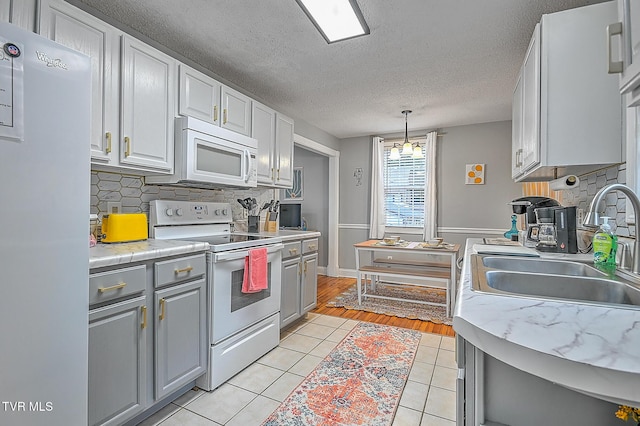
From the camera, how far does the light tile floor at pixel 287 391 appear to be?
68.2 inches

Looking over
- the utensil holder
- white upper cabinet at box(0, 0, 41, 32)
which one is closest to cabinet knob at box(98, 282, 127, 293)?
white upper cabinet at box(0, 0, 41, 32)

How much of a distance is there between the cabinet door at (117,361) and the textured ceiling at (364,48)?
1.77 metres

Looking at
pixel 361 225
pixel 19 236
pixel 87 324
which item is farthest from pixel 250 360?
pixel 361 225

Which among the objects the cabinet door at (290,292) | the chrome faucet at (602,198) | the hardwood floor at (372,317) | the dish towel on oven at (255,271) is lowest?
the hardwood floor at (372,317)

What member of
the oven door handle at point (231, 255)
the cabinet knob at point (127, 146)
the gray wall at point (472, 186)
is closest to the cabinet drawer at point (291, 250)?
the oven door handle at point (231, 255)

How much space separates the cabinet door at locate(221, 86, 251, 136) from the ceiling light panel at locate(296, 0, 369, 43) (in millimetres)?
928

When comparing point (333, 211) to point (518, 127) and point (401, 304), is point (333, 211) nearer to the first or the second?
point (401, 304)

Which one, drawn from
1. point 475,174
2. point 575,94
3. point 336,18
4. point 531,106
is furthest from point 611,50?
point 475,174

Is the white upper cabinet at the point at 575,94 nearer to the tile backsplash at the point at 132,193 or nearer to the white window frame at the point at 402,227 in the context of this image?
the tile backsplash at the point at 132,193

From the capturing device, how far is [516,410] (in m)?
0.73

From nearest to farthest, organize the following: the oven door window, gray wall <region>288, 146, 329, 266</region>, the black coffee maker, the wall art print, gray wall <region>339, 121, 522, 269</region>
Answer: the oven door window < the black coffee maker < gray wall <region>339, 121, 522, 269</region> < the wall art print < gray wall <region>288, 146, 329, 266</region>

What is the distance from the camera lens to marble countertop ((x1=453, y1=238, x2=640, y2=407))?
48 cm

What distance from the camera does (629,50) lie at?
889 mm

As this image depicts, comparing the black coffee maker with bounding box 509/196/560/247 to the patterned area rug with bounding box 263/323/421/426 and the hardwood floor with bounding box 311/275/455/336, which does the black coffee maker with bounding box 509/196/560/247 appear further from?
the patterned area rug with bounding box 263/323/421/426
